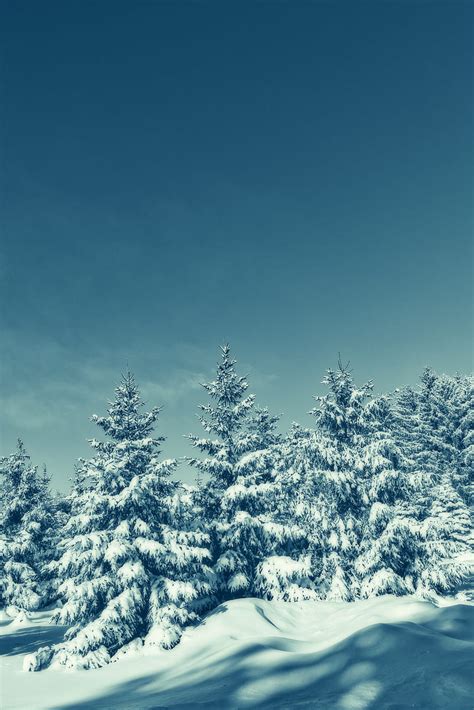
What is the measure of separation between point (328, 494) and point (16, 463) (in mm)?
22665

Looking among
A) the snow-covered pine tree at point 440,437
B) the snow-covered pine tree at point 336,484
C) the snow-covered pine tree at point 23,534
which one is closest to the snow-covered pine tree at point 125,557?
the snow-covered pine tree at point 336,484

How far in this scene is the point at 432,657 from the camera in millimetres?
7316

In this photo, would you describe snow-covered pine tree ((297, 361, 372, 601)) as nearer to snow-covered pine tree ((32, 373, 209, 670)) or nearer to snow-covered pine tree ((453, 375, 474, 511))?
snow-covered pine tree ((32, 373, 209, 670))

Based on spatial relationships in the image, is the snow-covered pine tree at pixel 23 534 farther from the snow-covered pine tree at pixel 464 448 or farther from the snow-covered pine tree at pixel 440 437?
the snow-covered pine tree at pixel 464 448

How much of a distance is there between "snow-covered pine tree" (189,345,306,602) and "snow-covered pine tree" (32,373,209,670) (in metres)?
1.48

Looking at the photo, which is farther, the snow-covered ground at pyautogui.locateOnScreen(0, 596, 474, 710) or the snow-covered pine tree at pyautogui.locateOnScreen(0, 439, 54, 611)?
the snow-covered pine tree at pyautogui.locateOnScreen(0, 439, 54, 611)

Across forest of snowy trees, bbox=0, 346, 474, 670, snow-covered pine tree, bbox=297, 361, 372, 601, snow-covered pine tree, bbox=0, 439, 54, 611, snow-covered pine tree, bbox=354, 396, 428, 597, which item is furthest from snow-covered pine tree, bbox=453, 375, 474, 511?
snow-covered pine tree, bbox=0, 439, 54, 611

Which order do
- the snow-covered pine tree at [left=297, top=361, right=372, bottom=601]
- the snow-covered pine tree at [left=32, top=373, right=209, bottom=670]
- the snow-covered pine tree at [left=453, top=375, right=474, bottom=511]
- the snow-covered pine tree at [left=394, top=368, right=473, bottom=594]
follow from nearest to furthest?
1. the snow-covered pine tree at [left=32, top=373, right=209, bottom=670]
2. the snow-covered pine tree at [left=297, top=361, right=372, bottom=601]
3. the snow-covered pine tree at [left=394, top=368, right=473, bottom=594]
4. the snow-covered pine tree at [left=453, top=375, right=474, bottom=511]

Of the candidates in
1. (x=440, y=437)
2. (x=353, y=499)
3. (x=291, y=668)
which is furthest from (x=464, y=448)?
(x=291, y=668)

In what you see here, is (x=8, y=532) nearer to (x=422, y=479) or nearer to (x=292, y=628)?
(x=292, y=628)

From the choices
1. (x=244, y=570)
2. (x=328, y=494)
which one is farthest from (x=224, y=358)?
(x=244, y=570)

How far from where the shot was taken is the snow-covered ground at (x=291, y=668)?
661cm

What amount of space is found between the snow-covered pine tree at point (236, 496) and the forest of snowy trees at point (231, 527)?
2.4 inches

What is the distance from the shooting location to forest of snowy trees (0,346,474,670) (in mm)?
14117
